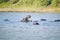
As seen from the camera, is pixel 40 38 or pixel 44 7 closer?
pixel 40 38

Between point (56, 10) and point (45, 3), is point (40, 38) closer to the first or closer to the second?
point (56, 10)

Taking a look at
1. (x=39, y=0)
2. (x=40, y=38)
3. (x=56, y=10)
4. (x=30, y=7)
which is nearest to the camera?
(x=40, y=38)

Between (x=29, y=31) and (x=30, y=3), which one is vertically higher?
(x=29, y=31)

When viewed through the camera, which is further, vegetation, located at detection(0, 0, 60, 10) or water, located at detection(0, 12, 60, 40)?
vegetation, located at detection(0, 0, 60, 10)

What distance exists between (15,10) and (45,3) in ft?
28.2

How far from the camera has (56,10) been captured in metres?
78.4

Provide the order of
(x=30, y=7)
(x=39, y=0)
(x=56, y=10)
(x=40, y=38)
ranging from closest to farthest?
(x=40, y=38) < (x=56, y=10) < (x=30, y=7) < (x=39, y=0)

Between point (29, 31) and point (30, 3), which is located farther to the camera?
point (30, 3)

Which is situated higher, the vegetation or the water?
the water

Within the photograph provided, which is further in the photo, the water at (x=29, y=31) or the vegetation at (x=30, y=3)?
the vegetation at (x=30, y=3)

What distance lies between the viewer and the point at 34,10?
262ft

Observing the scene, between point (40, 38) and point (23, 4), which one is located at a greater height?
point (40, 38)

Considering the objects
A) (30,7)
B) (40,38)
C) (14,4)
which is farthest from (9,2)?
(40,38)

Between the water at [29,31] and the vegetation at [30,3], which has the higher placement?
the water at [29,31]
